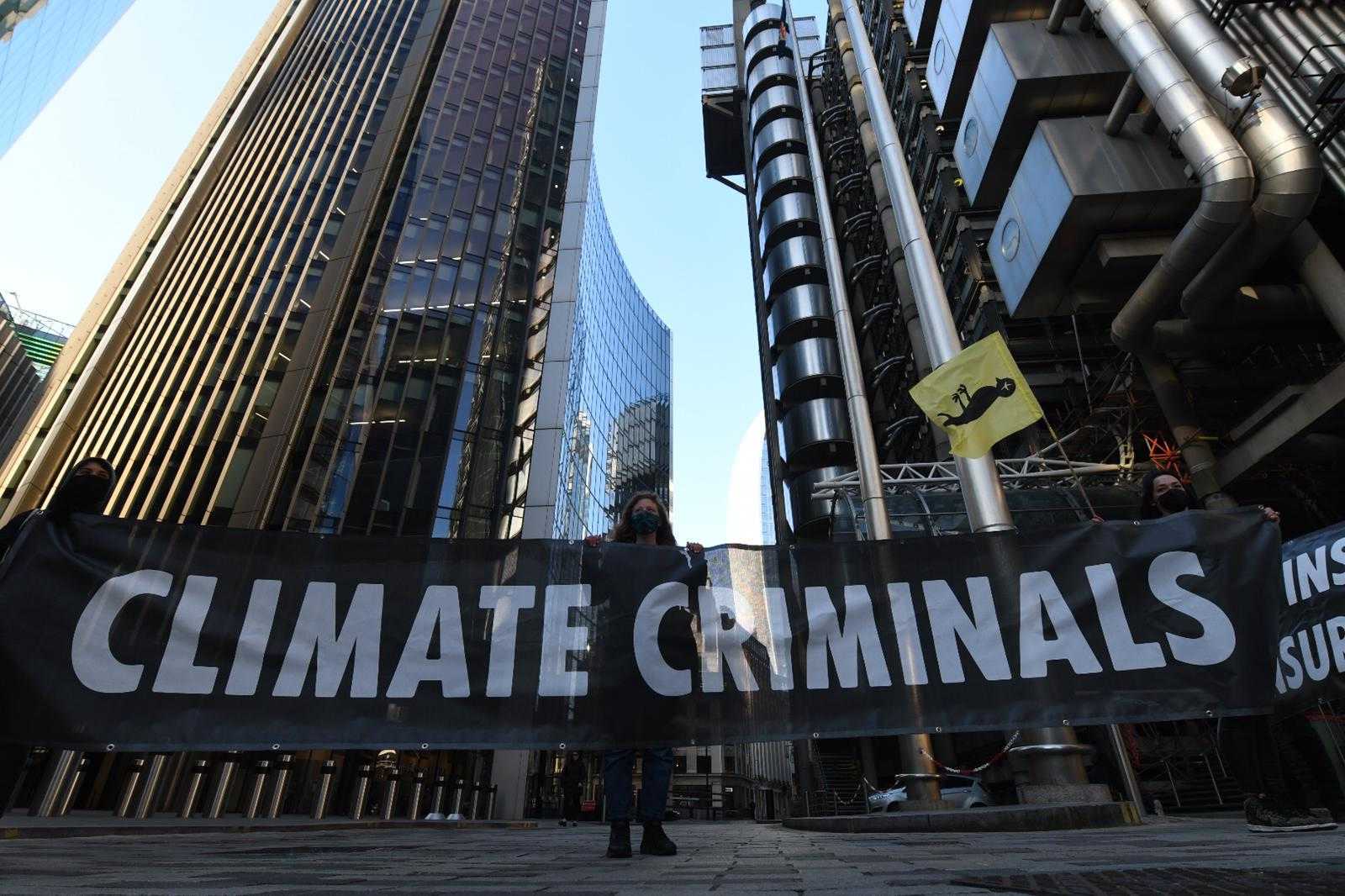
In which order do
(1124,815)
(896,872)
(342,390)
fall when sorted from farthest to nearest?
(342,390) → (1124,815) → (896,872)

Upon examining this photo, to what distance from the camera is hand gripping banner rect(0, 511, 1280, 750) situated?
408cm

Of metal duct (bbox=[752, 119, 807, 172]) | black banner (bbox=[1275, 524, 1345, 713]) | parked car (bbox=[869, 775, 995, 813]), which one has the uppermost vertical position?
metal duct (bbox=[752, 119, 807, 172])

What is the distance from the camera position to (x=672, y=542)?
495 cm

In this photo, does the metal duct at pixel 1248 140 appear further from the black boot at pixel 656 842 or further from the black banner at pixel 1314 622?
the black boot at pixel 656 842

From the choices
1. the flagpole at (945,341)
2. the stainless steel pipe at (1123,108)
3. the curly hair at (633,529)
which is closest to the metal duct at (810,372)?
the stainless steel pipe at (1123,108)

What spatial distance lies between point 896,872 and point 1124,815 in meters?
6.99

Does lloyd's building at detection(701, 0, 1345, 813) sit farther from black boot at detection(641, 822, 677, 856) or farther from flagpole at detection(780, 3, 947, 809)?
black boot at detection(641, 822, 677, 856)

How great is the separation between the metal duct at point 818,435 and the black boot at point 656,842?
1420 inches

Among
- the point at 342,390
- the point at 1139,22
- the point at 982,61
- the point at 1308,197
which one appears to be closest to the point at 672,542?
the point at 1308,197

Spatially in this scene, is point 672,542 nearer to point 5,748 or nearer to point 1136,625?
point 1136,625

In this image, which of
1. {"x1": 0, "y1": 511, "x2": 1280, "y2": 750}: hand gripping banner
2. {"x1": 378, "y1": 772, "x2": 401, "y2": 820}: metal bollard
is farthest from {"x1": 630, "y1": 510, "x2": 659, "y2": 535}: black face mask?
{"x1": 378, "y1": 772, "x2": 401, "y2": 820}: metal bollard

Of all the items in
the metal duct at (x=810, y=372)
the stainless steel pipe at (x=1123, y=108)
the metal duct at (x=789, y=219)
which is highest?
the metal duct at (x=789, y=219)

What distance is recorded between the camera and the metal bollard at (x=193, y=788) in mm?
14461

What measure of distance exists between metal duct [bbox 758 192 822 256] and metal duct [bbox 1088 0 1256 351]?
29042mm
